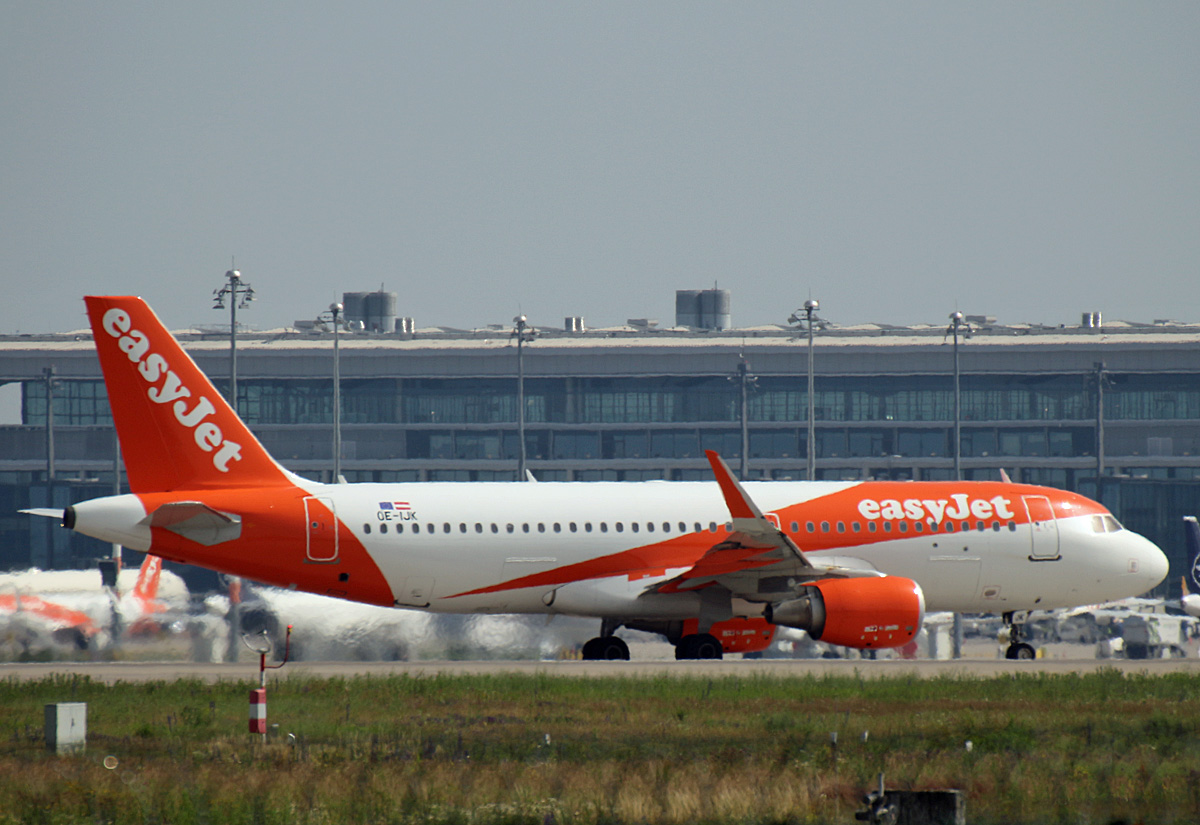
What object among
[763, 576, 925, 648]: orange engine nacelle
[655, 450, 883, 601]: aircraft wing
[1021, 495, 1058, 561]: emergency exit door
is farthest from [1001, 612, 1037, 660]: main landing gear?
[655, 450, 883, 601]: aircraft wing

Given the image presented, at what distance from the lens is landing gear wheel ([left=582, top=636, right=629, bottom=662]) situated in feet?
113

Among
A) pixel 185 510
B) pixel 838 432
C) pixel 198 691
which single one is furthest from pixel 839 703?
pixel 838 432

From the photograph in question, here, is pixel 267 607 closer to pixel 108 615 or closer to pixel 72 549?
pixel 108 615

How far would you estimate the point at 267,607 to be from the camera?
121 ft

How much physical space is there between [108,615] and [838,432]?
241ft

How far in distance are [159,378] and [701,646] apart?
12.7 metres

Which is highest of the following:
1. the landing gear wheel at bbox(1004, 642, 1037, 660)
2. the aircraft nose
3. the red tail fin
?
the red tail fin

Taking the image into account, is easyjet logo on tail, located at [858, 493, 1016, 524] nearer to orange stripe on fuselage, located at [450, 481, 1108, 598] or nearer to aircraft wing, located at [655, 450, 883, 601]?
orange stripe on fuselage, located at [450, 481, 1108, 598]

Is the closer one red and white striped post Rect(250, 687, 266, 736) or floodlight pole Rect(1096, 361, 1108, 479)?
red and white striped post Rect(250, 687, 266, 736)

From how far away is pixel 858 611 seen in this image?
104 ft

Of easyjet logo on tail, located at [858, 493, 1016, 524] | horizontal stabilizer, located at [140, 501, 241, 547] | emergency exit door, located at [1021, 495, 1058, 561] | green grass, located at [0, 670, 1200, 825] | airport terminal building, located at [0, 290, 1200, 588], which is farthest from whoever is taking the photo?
airport terminal building, located at [0, 290, 1200, 588]

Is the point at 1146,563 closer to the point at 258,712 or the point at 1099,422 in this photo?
the point at 258,712

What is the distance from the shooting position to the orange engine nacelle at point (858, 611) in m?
31.6

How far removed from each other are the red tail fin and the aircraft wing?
9.83 m
